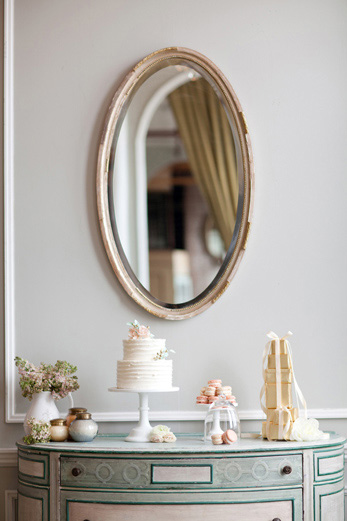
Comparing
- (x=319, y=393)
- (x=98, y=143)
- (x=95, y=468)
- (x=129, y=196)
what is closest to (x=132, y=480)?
(x=95, y=468)

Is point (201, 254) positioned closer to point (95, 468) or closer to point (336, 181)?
point (336, 181)

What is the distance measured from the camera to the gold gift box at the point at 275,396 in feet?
10.2

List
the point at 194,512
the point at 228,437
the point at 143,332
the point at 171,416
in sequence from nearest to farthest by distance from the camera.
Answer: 1. the point at 194,512
2. the point at 228,437
3. the point at 143,332
4. the point at 171,416

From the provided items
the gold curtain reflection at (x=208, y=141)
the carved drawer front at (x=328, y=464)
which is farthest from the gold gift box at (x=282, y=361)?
the gold curtain reflection at (x=208, y=141)

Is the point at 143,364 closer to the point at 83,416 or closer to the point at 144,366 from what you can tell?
the point at 144,366

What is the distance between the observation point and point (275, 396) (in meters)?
3.11

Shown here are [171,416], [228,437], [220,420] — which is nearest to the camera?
[228,437]

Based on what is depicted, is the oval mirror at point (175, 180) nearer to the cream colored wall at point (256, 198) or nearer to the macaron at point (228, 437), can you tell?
the cream colored wall at point (256, 198)

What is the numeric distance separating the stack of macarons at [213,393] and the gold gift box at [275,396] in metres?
0.16

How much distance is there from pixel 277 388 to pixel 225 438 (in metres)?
0.35

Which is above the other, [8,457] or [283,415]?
[283,415]

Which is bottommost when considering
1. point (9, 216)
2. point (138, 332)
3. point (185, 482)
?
point (185, 482)

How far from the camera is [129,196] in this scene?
351cm

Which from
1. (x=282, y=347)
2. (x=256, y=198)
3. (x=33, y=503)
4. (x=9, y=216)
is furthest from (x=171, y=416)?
(x=9, y=216)
